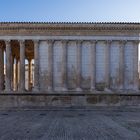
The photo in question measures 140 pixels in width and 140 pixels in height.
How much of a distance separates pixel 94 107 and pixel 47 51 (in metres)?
15.2

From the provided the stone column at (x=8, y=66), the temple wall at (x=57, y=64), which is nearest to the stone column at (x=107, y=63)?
the temple wall at (x=57, y=64)

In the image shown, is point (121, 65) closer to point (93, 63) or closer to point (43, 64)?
point (93, 63)

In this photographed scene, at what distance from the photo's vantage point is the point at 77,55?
41.3m

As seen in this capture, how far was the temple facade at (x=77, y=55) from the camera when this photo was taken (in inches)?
1597

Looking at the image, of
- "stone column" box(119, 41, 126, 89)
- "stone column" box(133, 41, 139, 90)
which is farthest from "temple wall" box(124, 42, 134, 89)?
"stone column" box(119, 41, 126, 89)

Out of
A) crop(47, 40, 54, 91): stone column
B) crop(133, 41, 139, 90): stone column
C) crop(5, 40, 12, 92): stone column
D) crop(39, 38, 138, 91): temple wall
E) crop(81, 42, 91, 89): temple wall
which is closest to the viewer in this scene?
crop(5, 40, 12, 92): stone column

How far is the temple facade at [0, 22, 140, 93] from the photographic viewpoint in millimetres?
40562

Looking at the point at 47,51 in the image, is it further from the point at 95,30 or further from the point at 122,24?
the point at 122,24

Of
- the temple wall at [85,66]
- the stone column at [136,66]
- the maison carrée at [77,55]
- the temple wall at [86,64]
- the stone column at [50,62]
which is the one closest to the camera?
the maison carrée at [77,55]

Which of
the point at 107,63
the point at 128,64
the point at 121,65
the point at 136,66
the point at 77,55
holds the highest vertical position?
the point at 77,55

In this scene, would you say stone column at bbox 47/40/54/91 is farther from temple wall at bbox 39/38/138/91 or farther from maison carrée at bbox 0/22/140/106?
temple wall at bbox 39/38/138/91

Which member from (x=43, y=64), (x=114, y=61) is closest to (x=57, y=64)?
(x=43, y=64)

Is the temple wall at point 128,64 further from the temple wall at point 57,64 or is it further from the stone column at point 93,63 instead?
the temple wall at point 57,64

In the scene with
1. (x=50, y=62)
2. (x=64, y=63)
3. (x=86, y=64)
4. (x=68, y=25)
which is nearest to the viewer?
(x=68, y=25)
